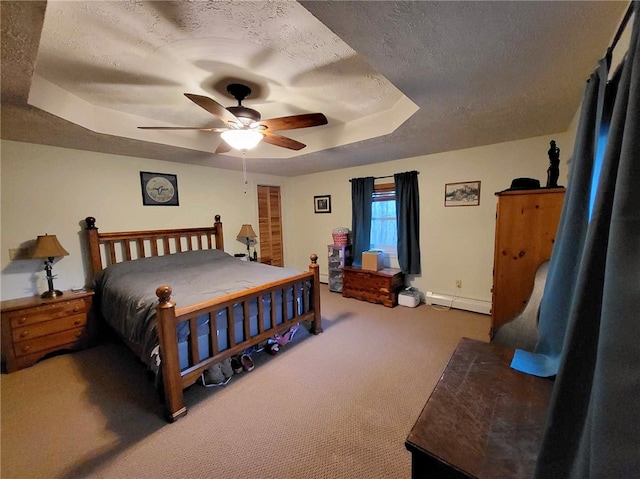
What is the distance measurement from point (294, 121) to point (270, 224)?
10.8 feet

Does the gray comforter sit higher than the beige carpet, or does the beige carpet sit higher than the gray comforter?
the gray comforter

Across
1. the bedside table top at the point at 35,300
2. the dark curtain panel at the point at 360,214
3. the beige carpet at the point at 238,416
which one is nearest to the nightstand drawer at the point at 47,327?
the bedside table top at the point at 35,300

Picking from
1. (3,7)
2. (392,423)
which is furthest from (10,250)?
(392,423)

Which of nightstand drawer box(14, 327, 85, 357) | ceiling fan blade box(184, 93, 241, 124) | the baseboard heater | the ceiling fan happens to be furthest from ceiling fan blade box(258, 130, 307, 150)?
the baseboard heater

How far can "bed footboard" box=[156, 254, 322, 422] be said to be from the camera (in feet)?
5.66

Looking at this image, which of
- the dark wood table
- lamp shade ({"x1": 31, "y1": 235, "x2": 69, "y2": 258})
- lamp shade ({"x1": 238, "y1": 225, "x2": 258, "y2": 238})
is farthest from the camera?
lamp shade ({"x1": 238, "y1": 225, "x2": 258, "y2": 238})

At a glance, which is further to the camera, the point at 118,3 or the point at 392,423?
the point at 392,423

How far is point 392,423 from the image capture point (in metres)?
1.70

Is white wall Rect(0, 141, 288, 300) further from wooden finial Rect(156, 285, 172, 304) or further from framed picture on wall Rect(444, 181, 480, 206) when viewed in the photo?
framed picture on wall Rect(444, 181, 480, 206)

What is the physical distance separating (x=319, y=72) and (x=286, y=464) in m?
2.54

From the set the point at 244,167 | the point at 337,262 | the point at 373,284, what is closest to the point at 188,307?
the point at 373,284

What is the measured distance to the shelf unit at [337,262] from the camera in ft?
14.3

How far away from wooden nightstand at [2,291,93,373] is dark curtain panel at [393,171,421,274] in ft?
12.8

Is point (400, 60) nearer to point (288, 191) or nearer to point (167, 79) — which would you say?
point (167, 79)
